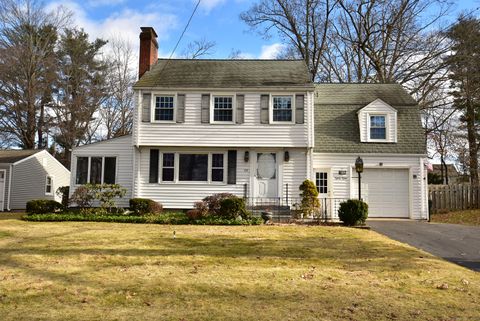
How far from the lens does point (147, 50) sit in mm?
21203

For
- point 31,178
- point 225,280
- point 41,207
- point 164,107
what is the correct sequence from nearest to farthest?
point 225,280
point 41,207
point 164,107
point 31,178

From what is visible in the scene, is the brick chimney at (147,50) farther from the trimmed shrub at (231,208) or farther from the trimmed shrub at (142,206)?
A: the trimmed shrub at (231,208)

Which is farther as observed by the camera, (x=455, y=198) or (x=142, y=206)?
(x=455, y=198)

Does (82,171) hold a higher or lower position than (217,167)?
lower

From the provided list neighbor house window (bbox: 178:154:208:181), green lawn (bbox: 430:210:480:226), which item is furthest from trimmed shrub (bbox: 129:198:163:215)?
green lawn (bbox: 430:210:480:226)

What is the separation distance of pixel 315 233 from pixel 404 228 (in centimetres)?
435

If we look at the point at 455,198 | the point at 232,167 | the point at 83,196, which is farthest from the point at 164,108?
the point at 455,198

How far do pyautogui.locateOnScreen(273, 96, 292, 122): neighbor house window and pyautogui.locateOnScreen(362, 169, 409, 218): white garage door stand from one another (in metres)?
4.55

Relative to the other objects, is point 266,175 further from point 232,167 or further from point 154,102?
point 154,102

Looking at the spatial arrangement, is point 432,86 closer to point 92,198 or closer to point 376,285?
point 92,198

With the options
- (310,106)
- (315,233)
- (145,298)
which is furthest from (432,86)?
(145,298)

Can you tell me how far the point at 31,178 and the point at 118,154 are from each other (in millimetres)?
Answer: 10186

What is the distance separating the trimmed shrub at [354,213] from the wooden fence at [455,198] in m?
8.35

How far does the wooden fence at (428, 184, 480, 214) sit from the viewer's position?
2145 cm
